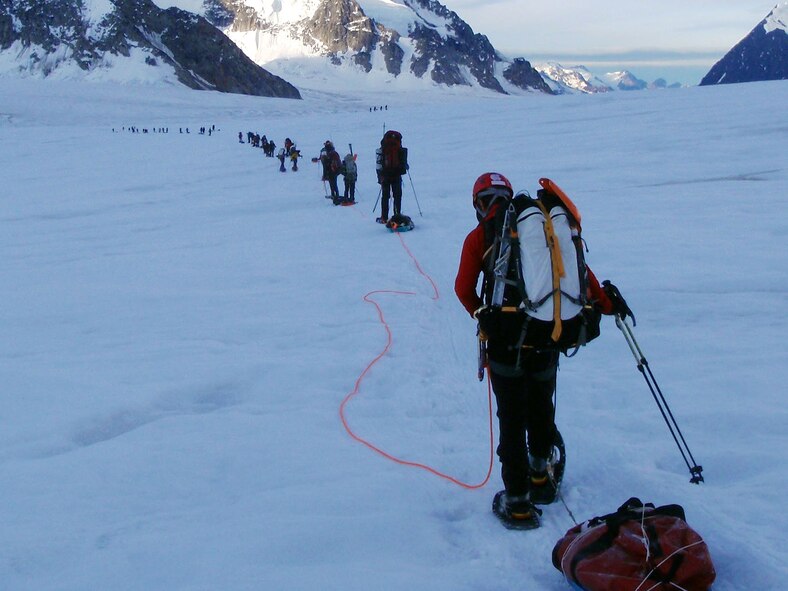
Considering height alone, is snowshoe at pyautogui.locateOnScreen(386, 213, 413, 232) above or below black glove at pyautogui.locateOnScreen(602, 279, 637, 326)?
below

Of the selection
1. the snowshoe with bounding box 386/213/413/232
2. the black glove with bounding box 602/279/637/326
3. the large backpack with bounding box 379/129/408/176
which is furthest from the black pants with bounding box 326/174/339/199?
the black glove with bounding box 602/279/637/326

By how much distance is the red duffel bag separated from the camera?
261cm

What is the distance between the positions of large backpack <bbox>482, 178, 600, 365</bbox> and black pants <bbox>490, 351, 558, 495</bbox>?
14cm

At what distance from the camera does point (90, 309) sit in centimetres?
769

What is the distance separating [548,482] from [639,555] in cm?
95

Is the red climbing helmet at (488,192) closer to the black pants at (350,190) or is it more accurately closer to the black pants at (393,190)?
the black pants at (393,190)

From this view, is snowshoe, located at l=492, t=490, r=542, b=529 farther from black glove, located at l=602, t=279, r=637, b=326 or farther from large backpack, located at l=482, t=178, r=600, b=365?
black glove, located at l=602, t=279, r=637, b=326

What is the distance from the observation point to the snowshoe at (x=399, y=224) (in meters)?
11.4

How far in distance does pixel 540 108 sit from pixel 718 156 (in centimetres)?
1684

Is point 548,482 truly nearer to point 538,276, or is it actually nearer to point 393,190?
point 538,276

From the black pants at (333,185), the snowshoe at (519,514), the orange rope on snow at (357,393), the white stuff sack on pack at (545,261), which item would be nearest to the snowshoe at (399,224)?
the orange rope on snow at (357,393)

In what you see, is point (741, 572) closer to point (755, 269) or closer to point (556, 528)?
point (556, 528)

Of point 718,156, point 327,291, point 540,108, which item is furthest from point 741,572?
point 540,108

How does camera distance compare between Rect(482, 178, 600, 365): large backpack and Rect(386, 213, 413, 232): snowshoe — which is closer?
Rect(482, 178, 600, 365): large backpack
